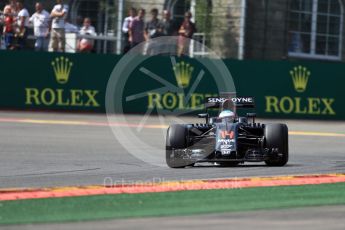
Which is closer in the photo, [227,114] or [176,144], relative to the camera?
[176,144]

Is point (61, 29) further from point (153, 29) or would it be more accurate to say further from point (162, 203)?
point (162, 203)

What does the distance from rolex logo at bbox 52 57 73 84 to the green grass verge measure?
15665 mm

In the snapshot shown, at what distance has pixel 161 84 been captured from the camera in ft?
91.4

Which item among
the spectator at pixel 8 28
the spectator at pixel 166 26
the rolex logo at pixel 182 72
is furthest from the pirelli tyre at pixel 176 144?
the spectator at pixel 8 28

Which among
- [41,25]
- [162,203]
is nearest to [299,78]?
[41,25]

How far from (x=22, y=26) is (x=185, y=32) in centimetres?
440

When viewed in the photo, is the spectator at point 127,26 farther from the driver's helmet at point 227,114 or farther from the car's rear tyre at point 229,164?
the driver's helmet at point 227,114

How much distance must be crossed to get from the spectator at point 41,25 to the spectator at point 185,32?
11.9 feet

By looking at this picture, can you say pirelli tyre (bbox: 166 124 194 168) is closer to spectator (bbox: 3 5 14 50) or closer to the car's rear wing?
the car's rear wing

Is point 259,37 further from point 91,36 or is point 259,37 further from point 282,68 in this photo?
point 91,36

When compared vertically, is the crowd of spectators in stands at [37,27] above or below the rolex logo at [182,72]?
above

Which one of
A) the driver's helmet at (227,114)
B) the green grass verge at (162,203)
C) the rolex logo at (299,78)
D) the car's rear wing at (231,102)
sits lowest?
the green grass verge at (162,203)

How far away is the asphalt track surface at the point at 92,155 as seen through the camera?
1309cm

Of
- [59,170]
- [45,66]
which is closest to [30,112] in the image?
[45,66]
